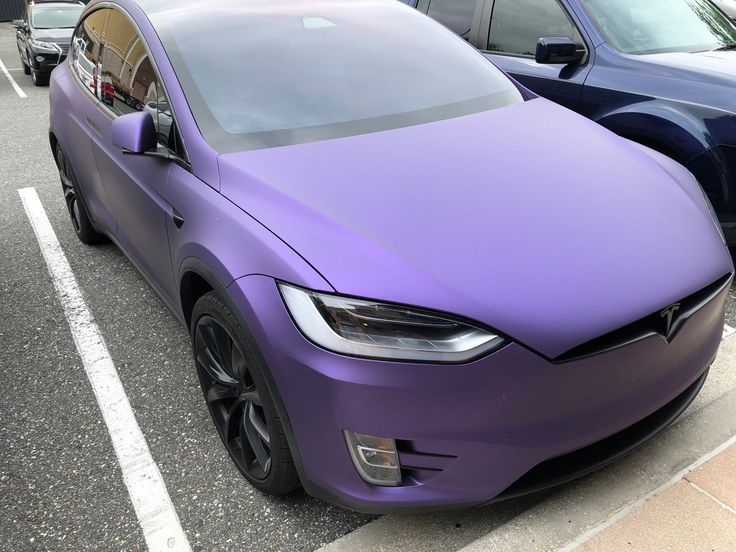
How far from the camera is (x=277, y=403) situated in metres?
1.84

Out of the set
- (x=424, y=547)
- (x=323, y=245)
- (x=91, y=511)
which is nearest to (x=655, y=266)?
(x=323, y=245)

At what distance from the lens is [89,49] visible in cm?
363

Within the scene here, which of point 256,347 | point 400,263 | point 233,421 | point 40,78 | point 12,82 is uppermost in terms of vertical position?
point 400,263

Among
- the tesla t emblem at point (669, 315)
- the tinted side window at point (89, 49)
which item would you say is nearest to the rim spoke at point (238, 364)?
the tesla t emblem at point (669, 315)

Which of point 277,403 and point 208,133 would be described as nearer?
point 277,403

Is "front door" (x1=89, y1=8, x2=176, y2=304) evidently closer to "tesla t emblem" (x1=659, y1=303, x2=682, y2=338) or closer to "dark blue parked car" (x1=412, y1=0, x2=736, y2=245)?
"tesla t emblem" (x1=659, y1=303, x2=682, y2=338)

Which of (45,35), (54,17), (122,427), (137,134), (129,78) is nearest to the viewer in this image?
(137,134)

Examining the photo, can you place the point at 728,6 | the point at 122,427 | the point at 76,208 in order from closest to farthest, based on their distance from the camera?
1. the point at 122,427
2. the point at 76,208
3. the point at 728,6

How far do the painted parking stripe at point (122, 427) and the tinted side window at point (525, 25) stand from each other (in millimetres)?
3227

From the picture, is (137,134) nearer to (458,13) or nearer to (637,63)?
(637,63)

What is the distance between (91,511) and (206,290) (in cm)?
84

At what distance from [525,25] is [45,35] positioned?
1030 cm

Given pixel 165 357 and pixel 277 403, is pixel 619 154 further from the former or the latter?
pixel 165 357

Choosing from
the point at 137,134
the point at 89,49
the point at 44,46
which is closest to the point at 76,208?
the point at 89,49
